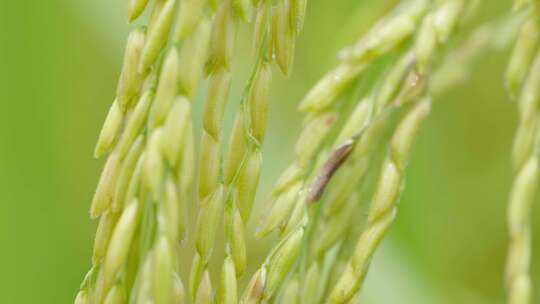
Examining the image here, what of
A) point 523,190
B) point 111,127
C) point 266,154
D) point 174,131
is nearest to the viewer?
point 174,131

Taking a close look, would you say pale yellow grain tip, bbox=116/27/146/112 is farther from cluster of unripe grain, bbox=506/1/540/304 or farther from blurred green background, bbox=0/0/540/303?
blurred green background, bbox=0/0/540/303

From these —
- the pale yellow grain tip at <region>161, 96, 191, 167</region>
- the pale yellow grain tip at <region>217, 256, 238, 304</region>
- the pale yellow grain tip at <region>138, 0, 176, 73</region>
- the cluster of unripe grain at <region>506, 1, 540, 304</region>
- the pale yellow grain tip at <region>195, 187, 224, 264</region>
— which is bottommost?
the cluster of unripe grain at <region>506, 1, 540, 304</region>

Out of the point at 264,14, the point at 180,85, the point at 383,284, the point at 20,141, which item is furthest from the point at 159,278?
the point at 383,284

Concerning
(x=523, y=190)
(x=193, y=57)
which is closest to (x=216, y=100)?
(x=193, y=57)

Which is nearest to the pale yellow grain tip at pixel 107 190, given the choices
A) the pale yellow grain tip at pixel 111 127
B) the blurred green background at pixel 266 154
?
the pale yellow grain tip at pixel 111 127

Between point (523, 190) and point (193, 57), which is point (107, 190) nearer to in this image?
point (193, 57)

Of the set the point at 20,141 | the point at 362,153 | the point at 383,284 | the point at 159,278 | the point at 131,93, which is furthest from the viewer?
the point at 383,284

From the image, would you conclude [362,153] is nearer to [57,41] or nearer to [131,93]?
[131,93]

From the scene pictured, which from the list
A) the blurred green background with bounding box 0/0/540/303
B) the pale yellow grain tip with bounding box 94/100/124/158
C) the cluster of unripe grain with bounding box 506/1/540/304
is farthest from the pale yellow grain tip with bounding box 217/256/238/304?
the blurred green background with bounding box 0/0/540/303
